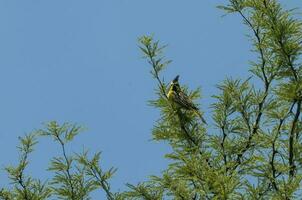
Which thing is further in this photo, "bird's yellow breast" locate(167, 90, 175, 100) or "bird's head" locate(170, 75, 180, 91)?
"bird's head" locate(170, 75, 180, 91)

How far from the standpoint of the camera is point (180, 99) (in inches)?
348

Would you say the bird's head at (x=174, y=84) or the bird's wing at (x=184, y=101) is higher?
the bird's head at (x=174, y=84)

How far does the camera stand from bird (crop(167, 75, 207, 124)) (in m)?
8.83

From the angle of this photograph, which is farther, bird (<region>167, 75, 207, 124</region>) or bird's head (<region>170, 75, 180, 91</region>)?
bird's head (<region>170, 75, 180, 91</region>)

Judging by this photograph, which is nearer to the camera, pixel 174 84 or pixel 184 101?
pixel 184 101

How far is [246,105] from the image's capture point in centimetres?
885

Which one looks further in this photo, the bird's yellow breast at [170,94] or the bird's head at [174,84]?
the bird's head at [174,84]

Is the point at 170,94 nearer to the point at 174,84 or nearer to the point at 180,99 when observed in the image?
the point at 180,99

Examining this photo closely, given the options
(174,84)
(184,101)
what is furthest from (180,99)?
(174,84)

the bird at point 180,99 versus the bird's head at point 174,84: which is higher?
the bird's head at point 174,84

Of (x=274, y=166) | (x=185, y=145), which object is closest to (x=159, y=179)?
(x=185, y=145)

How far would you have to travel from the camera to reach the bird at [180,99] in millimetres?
8828

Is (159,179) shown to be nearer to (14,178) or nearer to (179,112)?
(179,112)

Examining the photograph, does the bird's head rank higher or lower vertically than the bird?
higher
